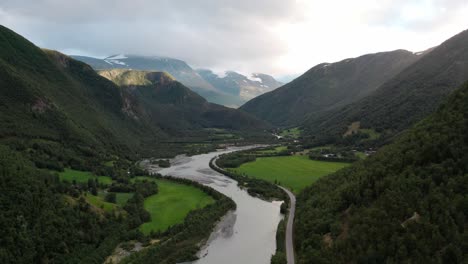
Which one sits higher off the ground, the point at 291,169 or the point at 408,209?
the point at 408,209

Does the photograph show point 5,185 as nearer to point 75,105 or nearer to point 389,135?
point 75,105

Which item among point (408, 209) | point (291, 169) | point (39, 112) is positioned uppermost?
point (39, 112)

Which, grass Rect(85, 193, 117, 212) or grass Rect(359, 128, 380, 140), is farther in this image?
grass Rect(359, 128, 380, 140)

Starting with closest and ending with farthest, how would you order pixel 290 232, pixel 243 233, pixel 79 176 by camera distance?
1. pixel 290 232
2. pixel 243 233
3. pixel 79 176

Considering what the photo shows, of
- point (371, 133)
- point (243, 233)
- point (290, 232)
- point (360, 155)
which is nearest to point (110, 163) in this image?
point (243, 233)

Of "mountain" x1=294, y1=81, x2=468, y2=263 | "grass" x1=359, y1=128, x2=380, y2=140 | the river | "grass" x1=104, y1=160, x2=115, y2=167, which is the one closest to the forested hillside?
the river

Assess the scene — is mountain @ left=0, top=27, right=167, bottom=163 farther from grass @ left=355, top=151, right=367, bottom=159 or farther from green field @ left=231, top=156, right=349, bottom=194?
grass @ left=355, top=151, right=367, bottom=159

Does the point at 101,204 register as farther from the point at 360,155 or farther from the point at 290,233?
the point at 360,155

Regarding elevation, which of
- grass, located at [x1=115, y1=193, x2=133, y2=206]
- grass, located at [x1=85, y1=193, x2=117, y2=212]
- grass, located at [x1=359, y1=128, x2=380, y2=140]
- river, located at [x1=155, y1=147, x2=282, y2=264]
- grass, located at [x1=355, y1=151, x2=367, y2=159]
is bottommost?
river, located at [x1=155, y1=147, x2=282, y2=264]
